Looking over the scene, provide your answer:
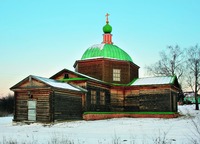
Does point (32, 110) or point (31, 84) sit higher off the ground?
point (31, 84)

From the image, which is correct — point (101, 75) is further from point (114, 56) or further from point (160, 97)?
point (160, 97)

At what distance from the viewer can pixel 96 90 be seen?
27.2 m

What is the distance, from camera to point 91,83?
86.7ft

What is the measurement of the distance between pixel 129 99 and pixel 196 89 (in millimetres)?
11823

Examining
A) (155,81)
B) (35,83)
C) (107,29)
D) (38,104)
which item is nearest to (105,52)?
(107,29)

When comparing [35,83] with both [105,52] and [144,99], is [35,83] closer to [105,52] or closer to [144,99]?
[105,52]

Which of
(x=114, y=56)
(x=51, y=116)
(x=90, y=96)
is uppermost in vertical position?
(x=114, y=56)

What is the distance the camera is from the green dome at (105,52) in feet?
100

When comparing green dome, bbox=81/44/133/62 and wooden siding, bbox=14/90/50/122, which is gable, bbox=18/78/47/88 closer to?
wooden siding, bbox=14/90/50/122

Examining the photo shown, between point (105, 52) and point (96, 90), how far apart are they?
541cm

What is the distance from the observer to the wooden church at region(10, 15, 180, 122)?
22.2 m

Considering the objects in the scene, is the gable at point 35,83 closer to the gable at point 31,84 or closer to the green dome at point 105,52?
the gable at point 31,84

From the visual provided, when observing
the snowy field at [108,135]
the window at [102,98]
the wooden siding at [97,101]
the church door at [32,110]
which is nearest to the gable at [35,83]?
the church door at [32,110]

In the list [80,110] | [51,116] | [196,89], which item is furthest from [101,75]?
[196,89]
